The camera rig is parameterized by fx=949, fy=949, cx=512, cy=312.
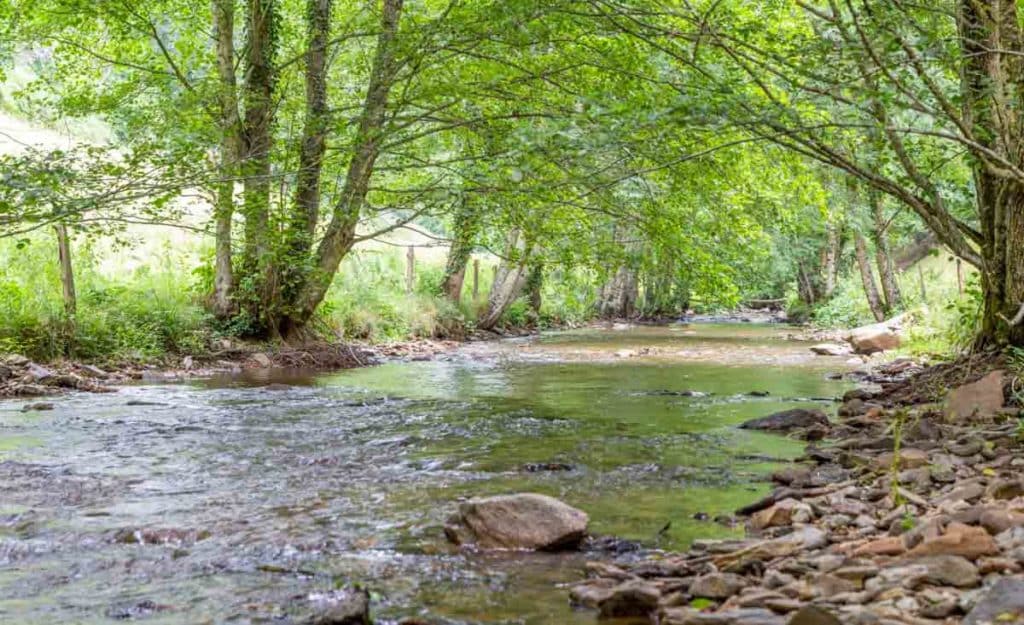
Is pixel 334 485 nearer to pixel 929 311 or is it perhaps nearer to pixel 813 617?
pixel 813 617

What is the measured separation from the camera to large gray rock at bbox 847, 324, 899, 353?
17266 millimetres

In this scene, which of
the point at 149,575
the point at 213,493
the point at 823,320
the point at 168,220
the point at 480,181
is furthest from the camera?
the point at 823,320

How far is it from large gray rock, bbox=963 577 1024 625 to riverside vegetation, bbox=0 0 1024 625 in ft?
0.04

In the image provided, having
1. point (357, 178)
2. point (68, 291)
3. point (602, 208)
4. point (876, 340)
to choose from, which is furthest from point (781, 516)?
point (876, 340)

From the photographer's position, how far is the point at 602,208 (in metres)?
12.5

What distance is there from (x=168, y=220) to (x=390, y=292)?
Answer: 36.6 ft

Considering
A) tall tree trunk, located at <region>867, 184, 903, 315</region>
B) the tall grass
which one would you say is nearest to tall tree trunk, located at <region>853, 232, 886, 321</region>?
tall tree trunk, located at <region>867, 184, 903, 315</region>

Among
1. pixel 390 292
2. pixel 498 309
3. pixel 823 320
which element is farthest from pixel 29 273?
pixel 823 320

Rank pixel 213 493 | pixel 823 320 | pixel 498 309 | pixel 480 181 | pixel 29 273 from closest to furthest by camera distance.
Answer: pixel 213 493 → pixel 480 181 → pixel 29 273 → pixel 498 309 → pixel 823 320

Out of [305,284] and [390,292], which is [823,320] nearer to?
[390,292]

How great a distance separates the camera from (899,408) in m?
8.84

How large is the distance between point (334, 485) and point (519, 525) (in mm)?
1860

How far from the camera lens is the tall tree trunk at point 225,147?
11562 millimetres

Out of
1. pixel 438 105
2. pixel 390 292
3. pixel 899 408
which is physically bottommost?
pixel 899 408
